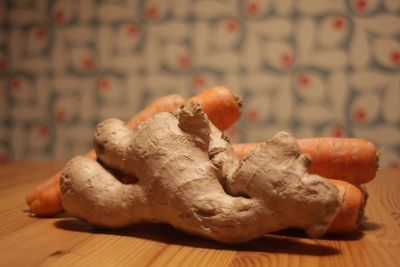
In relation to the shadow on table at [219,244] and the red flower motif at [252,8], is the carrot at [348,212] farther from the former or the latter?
the red flower motif at [252,8]

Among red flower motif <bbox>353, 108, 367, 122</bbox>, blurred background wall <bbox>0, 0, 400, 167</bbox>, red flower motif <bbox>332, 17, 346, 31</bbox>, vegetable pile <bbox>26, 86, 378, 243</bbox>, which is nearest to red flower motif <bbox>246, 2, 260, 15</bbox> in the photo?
blurred background wall <bbox>0, 0, 400, 167</bbox>

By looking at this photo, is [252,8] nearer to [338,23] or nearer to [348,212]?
[338,23]

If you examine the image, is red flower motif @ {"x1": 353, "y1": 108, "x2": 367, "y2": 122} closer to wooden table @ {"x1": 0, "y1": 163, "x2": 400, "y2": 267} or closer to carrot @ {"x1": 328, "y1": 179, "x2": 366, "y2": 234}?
wooden table @ {"x1": 0, "y1": 163, "x2": 400, "y2": 267}

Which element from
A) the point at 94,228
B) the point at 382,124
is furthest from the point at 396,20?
the point at 94,228

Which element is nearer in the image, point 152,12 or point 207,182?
point 207,182

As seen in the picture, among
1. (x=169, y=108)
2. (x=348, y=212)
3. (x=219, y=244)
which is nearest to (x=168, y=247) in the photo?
(x=219, y=244)

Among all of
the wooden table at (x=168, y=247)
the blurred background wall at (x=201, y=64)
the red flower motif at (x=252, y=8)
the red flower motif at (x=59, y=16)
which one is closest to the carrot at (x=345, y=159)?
the wooden table at (x=168, y=247)

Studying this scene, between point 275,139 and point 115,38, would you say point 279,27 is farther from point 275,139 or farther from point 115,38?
point 275,139
